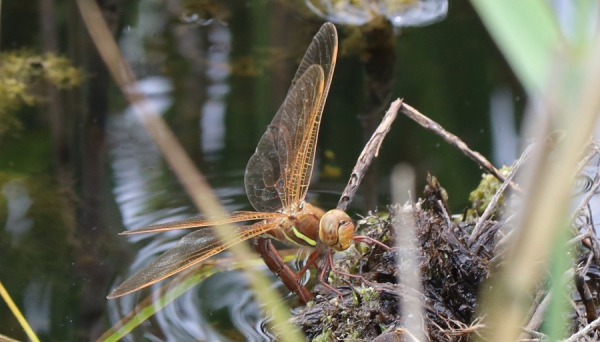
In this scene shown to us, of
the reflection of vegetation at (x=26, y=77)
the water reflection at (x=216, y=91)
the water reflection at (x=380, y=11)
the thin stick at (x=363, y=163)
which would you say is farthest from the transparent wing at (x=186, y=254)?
the water reflection at (x=380, y=11)

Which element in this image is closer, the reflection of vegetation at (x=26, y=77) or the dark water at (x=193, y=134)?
the dark water at (x=193, y=134)

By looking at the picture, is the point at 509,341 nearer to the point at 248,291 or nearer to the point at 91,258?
the point at 248,291

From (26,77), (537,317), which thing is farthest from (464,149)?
(26,77)

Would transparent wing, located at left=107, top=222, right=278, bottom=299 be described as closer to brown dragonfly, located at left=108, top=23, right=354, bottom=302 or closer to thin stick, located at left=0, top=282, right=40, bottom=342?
brown dragonfly, located at left=108, top=23, right=354, bottom=302

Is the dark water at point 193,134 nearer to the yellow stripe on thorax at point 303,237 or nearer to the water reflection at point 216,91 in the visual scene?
the water reflection at point 216,91

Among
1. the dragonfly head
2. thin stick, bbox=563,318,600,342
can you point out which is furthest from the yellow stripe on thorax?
thin stick, bbox=563,318,600,342

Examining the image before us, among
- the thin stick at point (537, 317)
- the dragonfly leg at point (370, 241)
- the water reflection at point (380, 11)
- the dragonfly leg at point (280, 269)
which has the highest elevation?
the water reflection at point (380, 11)
